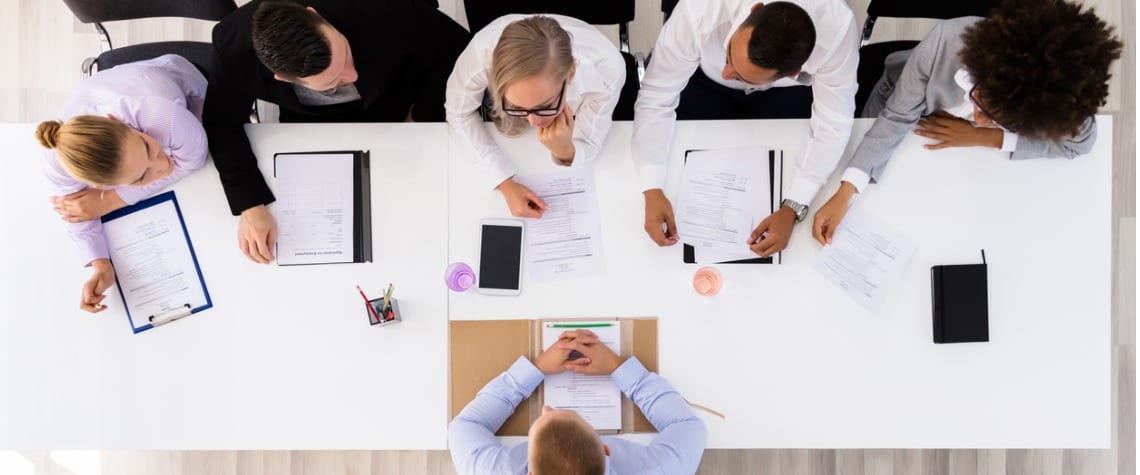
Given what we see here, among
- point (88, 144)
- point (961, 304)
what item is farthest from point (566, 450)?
point (88, 144)

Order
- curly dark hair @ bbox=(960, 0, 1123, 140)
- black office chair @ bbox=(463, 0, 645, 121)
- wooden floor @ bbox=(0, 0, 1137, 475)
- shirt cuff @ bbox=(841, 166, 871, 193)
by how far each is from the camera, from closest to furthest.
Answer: curly dark hair @ bbox=(960, 0, 1123, 140) → shirt cuff @ bbox=(841, 166, 871, 193) → black office chair @ bbox=(463, 0, 645, 121) → wooden floor @ bbox=(0, 0, 1137, 475)

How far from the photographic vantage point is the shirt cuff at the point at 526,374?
1.57 metres

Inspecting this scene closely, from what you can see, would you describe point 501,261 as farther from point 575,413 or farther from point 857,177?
point 857,177

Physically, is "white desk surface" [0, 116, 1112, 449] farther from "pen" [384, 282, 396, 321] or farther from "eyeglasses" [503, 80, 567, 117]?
"eyeglasses" [503, 80, 567, 117]

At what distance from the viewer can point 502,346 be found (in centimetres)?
163

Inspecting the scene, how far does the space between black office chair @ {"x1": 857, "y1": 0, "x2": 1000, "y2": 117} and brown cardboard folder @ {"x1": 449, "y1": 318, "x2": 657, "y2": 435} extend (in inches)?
39.3

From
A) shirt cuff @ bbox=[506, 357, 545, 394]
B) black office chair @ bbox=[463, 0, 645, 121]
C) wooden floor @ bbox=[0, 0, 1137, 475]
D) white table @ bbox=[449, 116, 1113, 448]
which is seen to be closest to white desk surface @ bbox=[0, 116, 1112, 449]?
white table @ bbox=[449, 116, 1113, 448]

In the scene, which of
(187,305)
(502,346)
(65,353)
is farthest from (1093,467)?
(65,353)

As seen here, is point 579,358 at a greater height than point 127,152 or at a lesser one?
lesser

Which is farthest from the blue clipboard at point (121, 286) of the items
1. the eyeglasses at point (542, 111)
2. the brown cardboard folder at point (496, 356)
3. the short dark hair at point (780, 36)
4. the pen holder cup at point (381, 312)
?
the short dark hair at point (780, 36)

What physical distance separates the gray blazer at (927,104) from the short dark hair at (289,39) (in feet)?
4.23

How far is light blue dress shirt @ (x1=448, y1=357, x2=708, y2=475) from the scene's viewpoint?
152 cm

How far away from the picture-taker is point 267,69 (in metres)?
1.54

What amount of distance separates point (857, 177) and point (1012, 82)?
0.38m
